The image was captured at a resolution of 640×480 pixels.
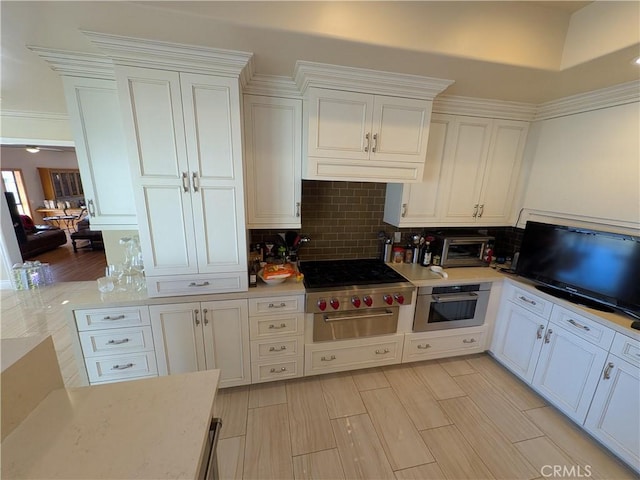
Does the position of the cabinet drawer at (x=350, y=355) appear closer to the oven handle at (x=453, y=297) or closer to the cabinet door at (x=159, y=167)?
the oven handle at (x=453, y=297)

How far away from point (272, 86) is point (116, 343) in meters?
2.13

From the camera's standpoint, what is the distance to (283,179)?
6.49ft

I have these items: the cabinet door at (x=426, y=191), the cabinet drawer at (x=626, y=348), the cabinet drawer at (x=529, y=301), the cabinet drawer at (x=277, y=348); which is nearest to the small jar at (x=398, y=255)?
the cabinet door at (x=426, y=191)

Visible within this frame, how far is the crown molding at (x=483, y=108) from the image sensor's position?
2.09 metres

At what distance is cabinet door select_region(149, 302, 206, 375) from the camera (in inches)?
69.6

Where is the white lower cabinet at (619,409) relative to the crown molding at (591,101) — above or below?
below

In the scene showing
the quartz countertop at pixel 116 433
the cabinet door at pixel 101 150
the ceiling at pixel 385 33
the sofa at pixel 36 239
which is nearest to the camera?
the quartz countertop at pixel 116 433

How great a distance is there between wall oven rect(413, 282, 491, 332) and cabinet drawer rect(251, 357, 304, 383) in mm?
1070

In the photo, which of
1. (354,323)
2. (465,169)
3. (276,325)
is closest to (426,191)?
(465,169)

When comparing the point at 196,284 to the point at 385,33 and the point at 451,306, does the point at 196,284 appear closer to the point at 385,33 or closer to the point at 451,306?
the point at 385,33

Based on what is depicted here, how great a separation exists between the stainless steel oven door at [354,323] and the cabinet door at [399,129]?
124cm

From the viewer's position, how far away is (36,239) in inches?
210

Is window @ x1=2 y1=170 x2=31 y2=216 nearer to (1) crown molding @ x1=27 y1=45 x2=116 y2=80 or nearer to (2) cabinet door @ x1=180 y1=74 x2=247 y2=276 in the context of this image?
(1) crown molding @ x1=27 y1=45 x2=116 y2=80

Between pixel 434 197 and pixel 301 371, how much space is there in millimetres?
1923
